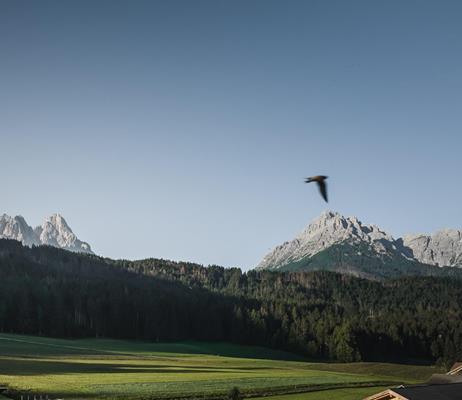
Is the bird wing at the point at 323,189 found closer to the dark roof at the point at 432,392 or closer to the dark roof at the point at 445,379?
the dark roof at the point at 432,392

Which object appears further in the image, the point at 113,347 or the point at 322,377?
the point at 113,347

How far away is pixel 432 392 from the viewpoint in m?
43.9

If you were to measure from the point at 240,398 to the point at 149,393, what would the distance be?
11.4m

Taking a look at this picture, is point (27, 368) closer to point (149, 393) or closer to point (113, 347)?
point (149, 393)

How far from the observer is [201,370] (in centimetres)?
11269

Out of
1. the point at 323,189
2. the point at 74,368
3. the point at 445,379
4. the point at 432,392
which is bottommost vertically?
the point at 74,368

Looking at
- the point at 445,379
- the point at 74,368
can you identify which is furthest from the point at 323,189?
the point at 74,368

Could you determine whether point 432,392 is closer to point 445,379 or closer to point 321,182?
point 445,379

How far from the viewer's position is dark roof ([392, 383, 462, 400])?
1673 inches

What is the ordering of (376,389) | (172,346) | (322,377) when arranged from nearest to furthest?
1. (376,389)
2. (322,377)
3. (172,346)

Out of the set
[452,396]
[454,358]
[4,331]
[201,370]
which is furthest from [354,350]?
[452,396]

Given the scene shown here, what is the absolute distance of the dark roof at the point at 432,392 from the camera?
139ft

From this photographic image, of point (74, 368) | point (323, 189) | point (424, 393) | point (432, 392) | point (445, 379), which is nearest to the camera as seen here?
point (323, 189)

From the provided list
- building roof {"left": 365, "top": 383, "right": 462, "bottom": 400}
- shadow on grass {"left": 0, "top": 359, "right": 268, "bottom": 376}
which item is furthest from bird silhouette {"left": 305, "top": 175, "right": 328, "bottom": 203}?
shadow on grass {"left": 0, "top": 359, "right": 268, "bottom": 376}
